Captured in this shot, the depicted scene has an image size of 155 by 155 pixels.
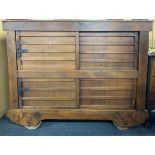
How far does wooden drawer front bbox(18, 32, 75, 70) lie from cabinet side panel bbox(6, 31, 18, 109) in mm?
53

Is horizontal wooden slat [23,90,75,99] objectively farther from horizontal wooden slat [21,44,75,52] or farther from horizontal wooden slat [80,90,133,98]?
horizontal wooden slat [21,44,75,52]

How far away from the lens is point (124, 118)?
6.45ft

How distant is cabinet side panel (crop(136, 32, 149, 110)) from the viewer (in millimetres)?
1814

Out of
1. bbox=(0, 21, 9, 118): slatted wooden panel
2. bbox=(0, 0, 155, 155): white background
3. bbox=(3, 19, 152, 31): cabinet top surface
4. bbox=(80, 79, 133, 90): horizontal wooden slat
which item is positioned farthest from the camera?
bbox=(0, 21, 9, 118): slatted wooden panel

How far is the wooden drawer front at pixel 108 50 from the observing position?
1837 millimetres

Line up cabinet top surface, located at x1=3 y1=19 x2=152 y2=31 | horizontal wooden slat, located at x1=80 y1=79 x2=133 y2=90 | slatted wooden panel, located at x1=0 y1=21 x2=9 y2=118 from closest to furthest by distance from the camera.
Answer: cabinet top surface, located at x1=3 y1=19 x2=152 y2=31
horizontal wooden slat, located at x1=80 y1=79 x2=133 y2=90
slatted wooden panel, located at x1=0 y1=21 x2=9 y2=118

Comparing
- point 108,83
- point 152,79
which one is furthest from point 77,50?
point 152,79

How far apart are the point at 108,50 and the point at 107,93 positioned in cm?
35

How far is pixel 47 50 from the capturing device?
1.87m

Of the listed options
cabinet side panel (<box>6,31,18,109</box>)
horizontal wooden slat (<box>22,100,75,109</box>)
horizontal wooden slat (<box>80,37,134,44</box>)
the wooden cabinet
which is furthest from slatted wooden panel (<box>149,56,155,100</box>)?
cabinet side panel (<box>6,31,18,109</box>)

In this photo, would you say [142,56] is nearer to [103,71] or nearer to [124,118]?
[103,71]
